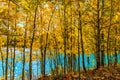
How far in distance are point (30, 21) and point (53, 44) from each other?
6.42 metres

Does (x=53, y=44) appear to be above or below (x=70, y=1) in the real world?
below

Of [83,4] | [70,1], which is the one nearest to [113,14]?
[83,4]

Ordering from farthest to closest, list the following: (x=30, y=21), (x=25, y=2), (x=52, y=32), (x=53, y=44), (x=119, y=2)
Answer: (x=53, y=44) → (x=52, y=32) → (x=30, y=21) → (x=119, y=2) → (x=25, y=2)

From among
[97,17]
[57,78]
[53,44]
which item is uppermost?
[97,17]

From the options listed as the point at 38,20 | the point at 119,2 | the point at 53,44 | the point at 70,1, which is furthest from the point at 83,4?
the point at 53,44

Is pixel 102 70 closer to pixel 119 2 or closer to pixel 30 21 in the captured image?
pixel 119 2

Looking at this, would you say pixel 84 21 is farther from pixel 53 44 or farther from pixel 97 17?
pixel 53 44

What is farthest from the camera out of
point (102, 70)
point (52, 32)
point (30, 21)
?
point (52, 32)

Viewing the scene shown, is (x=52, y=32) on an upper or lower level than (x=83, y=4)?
lower

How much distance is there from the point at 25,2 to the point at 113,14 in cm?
774

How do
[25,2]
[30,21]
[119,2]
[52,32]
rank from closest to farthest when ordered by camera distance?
1. [25,2]
2. [119,2]
3. [30,21]
4. [52,32]

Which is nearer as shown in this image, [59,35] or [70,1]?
[70,1]

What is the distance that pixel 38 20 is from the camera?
28234 millimetres

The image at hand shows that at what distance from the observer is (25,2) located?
18.0 m
